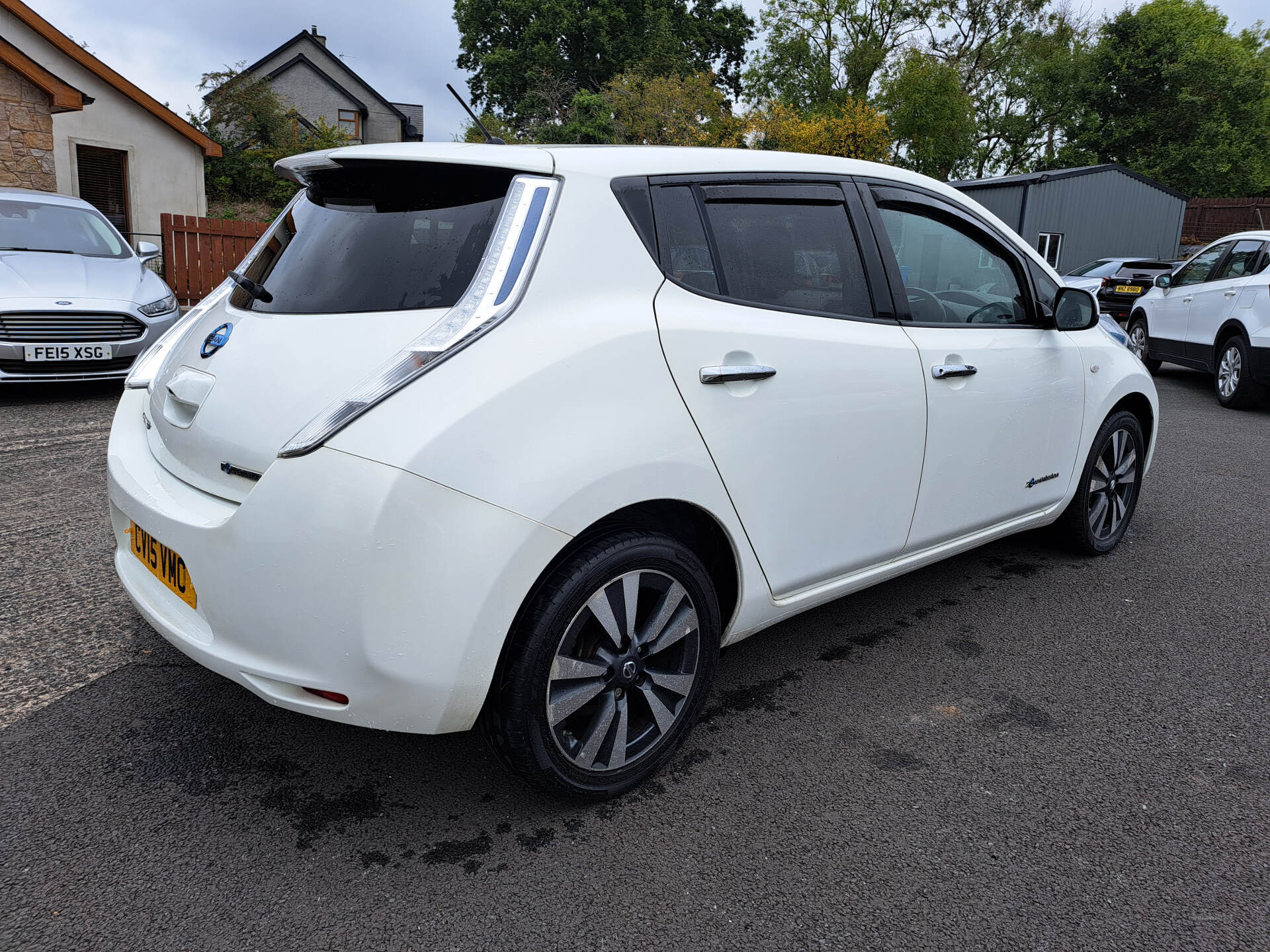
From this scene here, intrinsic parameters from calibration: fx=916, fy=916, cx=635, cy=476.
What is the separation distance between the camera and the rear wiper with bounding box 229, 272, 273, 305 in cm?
246

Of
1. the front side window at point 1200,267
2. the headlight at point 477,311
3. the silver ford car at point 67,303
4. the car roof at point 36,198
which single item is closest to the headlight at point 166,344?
the headlight at point 477,311

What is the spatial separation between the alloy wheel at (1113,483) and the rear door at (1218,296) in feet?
20.8

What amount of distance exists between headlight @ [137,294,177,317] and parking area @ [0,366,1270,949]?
461 cm

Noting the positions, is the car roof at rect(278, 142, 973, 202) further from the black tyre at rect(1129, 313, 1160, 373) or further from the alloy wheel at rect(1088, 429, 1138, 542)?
the black tyre at rect(1129, 313, 1160, 373)

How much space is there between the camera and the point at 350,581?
6.11 feet

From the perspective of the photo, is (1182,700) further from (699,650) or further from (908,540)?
(699,650)

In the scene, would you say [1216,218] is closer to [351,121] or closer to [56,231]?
[56,231]

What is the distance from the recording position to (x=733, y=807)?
7.79 feet

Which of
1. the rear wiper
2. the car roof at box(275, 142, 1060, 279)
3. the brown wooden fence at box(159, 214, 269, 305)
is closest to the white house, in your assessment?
the brown wooden fence at box(159, 214, 269, 305)

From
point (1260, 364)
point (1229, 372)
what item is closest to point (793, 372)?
point (1260, 364)

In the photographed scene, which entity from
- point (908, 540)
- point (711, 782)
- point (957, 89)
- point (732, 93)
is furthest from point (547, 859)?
point (732, 93)

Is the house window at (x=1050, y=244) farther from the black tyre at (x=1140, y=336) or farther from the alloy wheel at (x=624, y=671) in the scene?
the alloy wheel at (x=624, y=671)

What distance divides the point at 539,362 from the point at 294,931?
4.30 ft

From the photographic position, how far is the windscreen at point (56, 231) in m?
8.17
